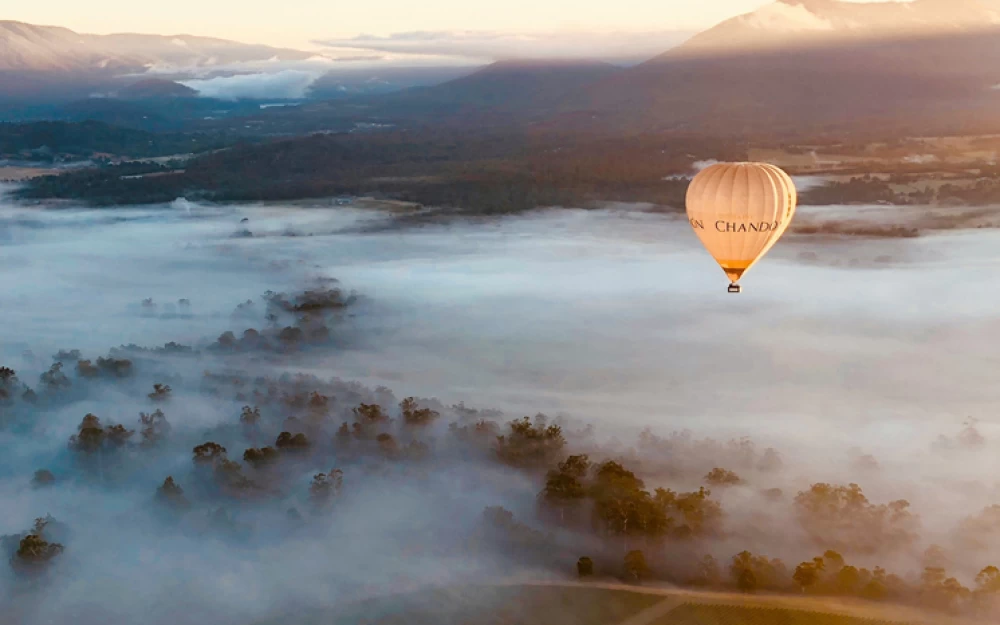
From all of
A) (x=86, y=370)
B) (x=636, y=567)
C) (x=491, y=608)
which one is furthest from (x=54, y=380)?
(x=636, y=567)

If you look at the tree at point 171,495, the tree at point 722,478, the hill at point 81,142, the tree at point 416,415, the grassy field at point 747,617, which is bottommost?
the tree at point 171,495

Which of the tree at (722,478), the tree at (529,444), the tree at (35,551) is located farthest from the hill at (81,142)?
the tree at (722,478)

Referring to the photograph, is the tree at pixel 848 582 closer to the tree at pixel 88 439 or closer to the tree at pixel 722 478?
the tree at pixel 722 478

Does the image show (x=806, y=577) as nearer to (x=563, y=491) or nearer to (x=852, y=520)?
(x=852, y=520)

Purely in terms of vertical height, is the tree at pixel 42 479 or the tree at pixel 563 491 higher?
the tree at pixel 563 491

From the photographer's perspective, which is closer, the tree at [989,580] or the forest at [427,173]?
the tree at [989,580]

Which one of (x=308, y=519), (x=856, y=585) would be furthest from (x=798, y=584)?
(x=308, y=519)

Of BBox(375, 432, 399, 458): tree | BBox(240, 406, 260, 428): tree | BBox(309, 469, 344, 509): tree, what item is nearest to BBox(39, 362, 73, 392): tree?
BBox(240, 406, 260, 428): tree

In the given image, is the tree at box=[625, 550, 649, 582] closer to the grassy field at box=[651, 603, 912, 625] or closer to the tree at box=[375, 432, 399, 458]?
the grassy field at box=[651, 603, 912, 625]
